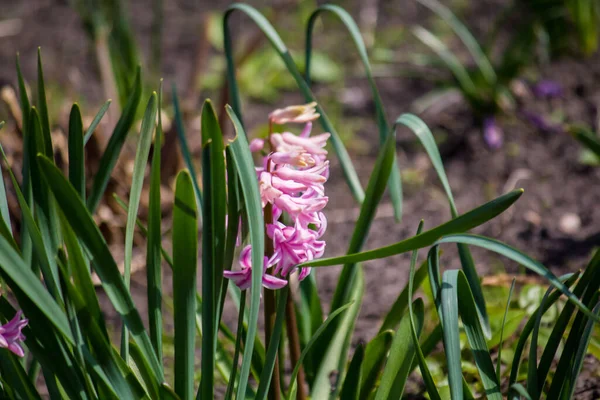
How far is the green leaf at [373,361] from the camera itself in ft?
4.10

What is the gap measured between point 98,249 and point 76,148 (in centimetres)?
22

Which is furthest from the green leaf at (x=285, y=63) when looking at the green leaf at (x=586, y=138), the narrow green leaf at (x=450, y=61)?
the narrow green leaf at (x=450, y=61)

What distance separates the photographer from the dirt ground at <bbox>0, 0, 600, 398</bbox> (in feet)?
7.28

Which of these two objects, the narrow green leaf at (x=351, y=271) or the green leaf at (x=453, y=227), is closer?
the green leaf at (x=453, y=227)

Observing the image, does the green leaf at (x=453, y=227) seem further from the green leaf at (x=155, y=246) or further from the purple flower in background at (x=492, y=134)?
the purple flower in background at (x=492, y=134)

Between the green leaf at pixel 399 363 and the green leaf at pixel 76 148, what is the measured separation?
535 mm

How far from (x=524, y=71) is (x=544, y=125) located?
0.38 m

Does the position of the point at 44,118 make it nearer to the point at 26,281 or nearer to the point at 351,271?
the point at 26,281

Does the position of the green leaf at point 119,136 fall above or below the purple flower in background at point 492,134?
above

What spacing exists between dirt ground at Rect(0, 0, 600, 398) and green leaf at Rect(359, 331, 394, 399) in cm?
46

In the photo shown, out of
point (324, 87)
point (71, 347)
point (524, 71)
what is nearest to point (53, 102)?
point (324, 87)

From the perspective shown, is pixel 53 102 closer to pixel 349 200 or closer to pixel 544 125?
pixel 349 200

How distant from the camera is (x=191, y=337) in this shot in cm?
105

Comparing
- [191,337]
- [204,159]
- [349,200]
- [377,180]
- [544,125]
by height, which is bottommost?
[349,200]
